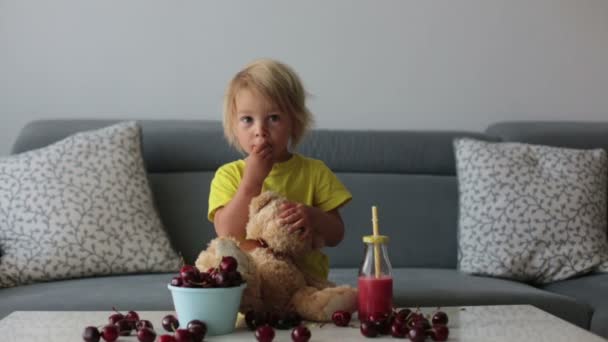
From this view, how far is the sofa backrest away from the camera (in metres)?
2.65

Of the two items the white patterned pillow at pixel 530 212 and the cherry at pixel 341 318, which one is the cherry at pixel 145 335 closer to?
the cherry at pixel 341 318

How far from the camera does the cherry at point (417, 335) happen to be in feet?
4.33

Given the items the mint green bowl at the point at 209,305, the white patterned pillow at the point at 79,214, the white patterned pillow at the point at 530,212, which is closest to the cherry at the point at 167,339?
the mint green bowl at the point at 209,305

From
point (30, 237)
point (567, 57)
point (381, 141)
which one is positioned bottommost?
point (30, 237)

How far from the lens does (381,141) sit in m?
2.79

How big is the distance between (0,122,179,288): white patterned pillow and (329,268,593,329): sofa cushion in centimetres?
59

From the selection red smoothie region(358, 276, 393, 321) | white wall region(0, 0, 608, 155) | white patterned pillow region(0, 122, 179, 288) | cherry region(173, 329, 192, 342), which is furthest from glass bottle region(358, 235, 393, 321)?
white wall region(0, 0, 608, 155)

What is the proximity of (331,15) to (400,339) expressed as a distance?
1.88 meters

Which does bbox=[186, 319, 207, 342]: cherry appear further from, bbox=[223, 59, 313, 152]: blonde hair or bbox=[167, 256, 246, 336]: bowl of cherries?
bbox=[223, 59, 313, 152]: blonde hair

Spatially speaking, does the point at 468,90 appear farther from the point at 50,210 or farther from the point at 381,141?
the point at 50,210

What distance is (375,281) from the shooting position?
146 centimetres

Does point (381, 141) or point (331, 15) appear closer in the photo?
point (381, 141)

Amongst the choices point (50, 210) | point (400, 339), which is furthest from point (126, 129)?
point (400, 339)

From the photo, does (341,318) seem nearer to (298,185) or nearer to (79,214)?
(298,185)
